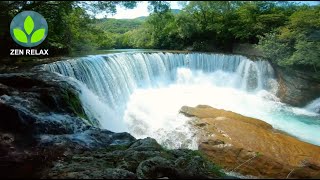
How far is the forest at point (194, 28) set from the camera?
746 cm

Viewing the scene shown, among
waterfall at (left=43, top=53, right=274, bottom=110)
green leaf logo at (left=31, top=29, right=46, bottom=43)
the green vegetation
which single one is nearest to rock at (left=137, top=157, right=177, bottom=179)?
waterfall at (left=43, top=53, right=274, bottom=110)

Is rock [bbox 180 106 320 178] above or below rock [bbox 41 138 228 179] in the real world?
below

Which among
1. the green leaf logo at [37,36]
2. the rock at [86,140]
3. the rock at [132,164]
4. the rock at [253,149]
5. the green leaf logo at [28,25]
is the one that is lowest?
the rock at [253,149]

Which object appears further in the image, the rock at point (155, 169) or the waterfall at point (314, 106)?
the waterfall at point (314, 106)

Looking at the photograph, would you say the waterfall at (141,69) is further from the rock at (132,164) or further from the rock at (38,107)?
the rock at (132,164)

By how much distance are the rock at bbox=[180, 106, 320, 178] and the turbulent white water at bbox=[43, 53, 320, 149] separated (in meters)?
0.70

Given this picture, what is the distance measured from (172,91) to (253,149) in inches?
320

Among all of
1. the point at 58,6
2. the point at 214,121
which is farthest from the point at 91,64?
the point at 214,121

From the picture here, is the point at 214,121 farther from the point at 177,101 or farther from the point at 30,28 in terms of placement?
the point at 30,28

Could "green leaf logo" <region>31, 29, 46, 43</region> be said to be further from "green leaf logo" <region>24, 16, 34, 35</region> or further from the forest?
"green leaf logo" <region>24, 16, 34, 35</region>

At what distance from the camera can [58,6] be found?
715 cm

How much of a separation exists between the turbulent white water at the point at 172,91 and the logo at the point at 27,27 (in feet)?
3.58

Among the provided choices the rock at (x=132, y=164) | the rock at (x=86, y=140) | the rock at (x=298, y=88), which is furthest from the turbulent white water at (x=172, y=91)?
the rock at (x=132, y=164)

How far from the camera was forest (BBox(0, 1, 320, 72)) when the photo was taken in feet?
24.5
